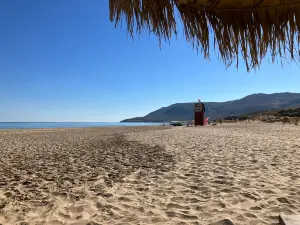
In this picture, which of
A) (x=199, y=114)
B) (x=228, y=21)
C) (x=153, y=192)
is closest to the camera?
(x=228, y=21)

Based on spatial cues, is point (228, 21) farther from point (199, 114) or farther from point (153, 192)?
point (199, 114)

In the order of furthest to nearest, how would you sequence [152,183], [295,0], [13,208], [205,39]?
[152,183] < [13,208] < [205,39] < [295,0]

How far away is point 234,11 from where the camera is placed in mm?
2180

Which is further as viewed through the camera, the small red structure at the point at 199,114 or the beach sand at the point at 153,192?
the small red structure at the point at 199,114

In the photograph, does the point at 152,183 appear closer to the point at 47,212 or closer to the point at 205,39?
the point at 47,212

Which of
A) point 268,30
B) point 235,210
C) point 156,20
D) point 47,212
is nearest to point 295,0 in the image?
point 268,30

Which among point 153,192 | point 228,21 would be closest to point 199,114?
point 153,192

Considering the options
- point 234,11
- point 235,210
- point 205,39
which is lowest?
point 235,210

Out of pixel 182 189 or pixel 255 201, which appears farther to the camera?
pixel 182 189

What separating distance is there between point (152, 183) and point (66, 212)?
7.29 feet

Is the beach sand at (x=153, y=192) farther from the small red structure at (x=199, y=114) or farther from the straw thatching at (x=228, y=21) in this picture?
the small red structure at (x=199, y=114)

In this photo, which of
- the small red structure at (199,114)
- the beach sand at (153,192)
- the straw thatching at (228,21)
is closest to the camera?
the straw thatching at (228,21)

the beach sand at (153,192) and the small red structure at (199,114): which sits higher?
the small red structure at (199,114)

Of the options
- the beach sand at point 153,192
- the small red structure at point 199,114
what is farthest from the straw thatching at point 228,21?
the small red structure at point 199,114
